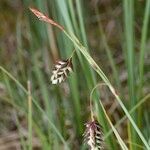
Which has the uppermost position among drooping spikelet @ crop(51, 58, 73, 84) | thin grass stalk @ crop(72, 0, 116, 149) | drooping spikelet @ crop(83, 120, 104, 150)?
thin grass stalk @ crop(72, 0, 116, 149)

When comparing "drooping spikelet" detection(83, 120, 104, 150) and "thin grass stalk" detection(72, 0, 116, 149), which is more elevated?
"thin grass stalk" detection(72, 0, 116, 149)

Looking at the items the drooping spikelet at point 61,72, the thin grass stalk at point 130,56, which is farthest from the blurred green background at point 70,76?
the drooping spikelet at point 61,72

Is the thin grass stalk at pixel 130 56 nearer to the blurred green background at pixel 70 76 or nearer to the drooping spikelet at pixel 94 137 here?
the blurred green background at pixel 70 76

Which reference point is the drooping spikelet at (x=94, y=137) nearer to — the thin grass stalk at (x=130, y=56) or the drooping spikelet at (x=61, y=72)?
the drooping spikelet at (x=61, y=72)

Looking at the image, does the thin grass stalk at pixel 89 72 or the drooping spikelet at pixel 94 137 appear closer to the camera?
the drooping spikelet at pixel 94 137

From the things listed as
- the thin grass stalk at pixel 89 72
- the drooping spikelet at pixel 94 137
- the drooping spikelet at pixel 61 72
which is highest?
the thin grass stalk at pixel 89 72

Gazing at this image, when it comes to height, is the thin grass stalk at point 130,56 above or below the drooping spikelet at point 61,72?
above

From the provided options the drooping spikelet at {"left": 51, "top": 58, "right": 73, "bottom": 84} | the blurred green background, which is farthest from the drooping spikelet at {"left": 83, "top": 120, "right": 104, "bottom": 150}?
the blurred green background

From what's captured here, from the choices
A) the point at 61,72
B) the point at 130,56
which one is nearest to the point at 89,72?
the point at 130,56

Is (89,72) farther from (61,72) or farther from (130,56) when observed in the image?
(61,72)

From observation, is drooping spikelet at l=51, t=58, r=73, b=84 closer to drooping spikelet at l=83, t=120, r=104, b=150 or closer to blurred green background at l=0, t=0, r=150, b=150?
drooping spikelet at l=83, t=120, r=104, b=150
